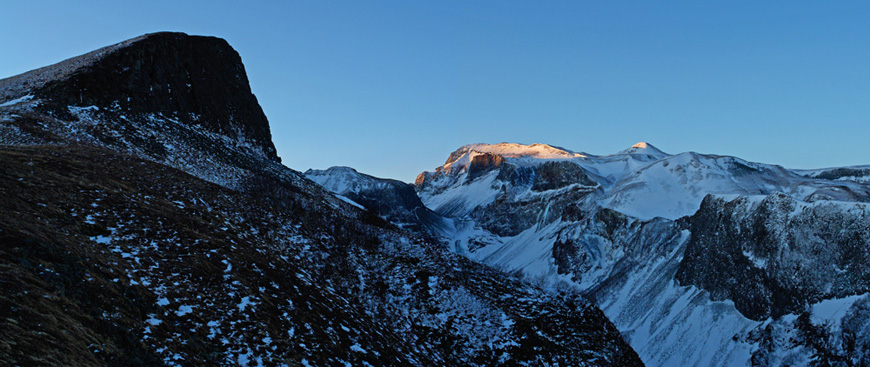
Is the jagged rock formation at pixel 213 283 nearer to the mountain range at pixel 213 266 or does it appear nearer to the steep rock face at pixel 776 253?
the mountain range at pixel 213 266

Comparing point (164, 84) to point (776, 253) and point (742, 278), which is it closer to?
point (776, 253)

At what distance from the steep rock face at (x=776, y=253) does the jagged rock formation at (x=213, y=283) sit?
263 feet

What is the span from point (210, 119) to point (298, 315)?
70997 millimetres

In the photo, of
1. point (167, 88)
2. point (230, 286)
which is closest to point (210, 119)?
point (167, 88)

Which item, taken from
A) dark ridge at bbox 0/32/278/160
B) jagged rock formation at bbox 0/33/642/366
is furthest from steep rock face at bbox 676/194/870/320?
dark ridge at bbox 0/32/278/160

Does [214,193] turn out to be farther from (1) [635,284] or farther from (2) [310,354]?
(1) [635,284]

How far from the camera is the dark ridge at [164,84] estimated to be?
6075cm

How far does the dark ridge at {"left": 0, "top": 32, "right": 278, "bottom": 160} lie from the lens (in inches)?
2392

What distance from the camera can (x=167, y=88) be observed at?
75.6 m

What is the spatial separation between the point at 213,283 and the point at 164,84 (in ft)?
221

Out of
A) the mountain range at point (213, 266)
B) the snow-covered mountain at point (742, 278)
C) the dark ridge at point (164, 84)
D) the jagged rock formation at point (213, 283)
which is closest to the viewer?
the jagged rock formation at point (213, 283)

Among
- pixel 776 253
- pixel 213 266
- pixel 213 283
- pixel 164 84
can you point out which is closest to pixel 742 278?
pixel 776 253

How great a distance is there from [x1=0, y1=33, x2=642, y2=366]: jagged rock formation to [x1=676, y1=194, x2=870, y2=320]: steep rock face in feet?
263

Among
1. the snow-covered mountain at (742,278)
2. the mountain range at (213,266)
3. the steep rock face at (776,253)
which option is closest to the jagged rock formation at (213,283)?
the mountain range at (213,266)
